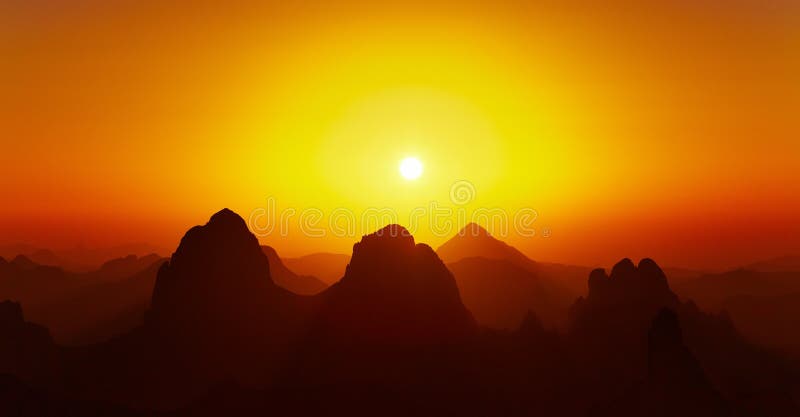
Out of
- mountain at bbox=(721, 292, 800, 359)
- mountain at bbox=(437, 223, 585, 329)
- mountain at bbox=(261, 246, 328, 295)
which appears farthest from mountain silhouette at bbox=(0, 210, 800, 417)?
mountain at bbox=(261, 246, 328, 295)

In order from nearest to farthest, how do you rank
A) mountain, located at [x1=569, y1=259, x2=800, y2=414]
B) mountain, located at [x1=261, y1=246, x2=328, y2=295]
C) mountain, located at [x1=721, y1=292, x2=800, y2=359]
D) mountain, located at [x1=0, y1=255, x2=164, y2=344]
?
mountain, located at [x1=569, y1=259, x2=800, y2=414]
mountain, located at [x1=0, y1=255, x2=164, y2=344]
mountain, located at [x1=721, y1=292, x2=800, y2=359]
mountain, located at [x1=261, y1=246, x2=328, y2=295]

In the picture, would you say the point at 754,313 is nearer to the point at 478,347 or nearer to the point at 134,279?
the point at 478,347

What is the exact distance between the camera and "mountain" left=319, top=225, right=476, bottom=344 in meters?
92.8

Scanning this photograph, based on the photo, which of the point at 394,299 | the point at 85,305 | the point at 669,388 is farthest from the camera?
the point at 85,305

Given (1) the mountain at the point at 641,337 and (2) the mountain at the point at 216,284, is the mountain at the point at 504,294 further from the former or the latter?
(2) the mountain at the point at 216,284

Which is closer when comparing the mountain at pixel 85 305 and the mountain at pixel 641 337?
the mountain at pixel 641 337

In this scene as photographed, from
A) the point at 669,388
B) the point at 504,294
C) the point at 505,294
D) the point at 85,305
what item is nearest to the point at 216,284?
the point at 669,388

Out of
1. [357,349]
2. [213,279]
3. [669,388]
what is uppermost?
[213,279]

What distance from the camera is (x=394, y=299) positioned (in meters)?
95.1

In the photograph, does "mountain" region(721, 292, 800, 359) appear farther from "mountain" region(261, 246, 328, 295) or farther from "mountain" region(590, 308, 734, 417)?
"mountain" region(261, 246, 328, 295)

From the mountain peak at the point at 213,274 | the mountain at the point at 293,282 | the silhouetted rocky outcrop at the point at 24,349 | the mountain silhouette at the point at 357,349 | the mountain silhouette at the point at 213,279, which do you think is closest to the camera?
the mountain silhouette at the point at 357,349

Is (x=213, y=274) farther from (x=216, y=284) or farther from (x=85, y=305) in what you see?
(x=85, y=305)

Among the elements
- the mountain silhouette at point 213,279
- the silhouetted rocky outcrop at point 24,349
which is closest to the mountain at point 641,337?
the mountain silhouette at point 213,279

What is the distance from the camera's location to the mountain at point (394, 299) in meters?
92.8
